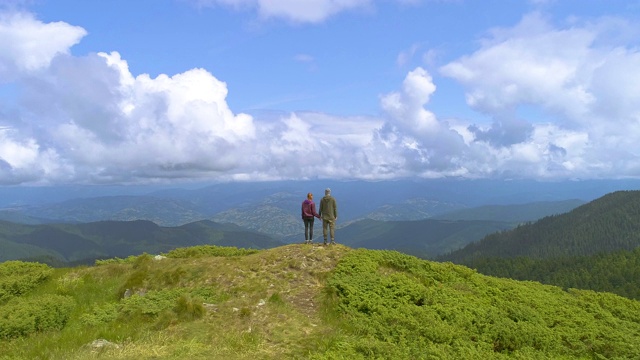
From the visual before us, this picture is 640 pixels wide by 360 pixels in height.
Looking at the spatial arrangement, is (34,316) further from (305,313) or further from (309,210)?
(309,210)

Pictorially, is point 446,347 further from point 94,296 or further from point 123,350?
point 94,296

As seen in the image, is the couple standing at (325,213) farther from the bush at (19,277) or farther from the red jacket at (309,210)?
the bush at (19,277)

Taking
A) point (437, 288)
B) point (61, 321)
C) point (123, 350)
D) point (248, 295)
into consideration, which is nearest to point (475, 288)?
point (437, 288)

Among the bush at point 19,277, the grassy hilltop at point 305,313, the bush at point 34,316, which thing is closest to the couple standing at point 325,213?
the grassy hilltop at point 305,313

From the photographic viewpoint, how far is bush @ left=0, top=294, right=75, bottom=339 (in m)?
16.0

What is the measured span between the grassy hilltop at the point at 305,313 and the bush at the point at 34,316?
0.05m

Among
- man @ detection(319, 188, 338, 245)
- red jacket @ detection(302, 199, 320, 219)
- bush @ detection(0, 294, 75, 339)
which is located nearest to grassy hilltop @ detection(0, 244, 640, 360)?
bush @ detection(0, 294, 75, 339)

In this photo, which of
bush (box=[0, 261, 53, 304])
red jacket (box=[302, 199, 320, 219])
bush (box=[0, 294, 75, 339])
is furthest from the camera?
red jacket (box=[302, 199, 320, 219])

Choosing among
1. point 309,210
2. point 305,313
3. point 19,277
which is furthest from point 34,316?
point 309,210

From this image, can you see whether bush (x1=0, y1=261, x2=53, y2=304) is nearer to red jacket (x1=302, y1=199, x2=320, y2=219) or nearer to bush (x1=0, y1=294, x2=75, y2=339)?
bush (x1=0, y1=294, x2=75, y2=339)

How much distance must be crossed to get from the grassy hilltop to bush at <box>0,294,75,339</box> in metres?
0.05

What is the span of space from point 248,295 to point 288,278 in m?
2.57

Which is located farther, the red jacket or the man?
the red jacket

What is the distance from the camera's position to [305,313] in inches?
663
